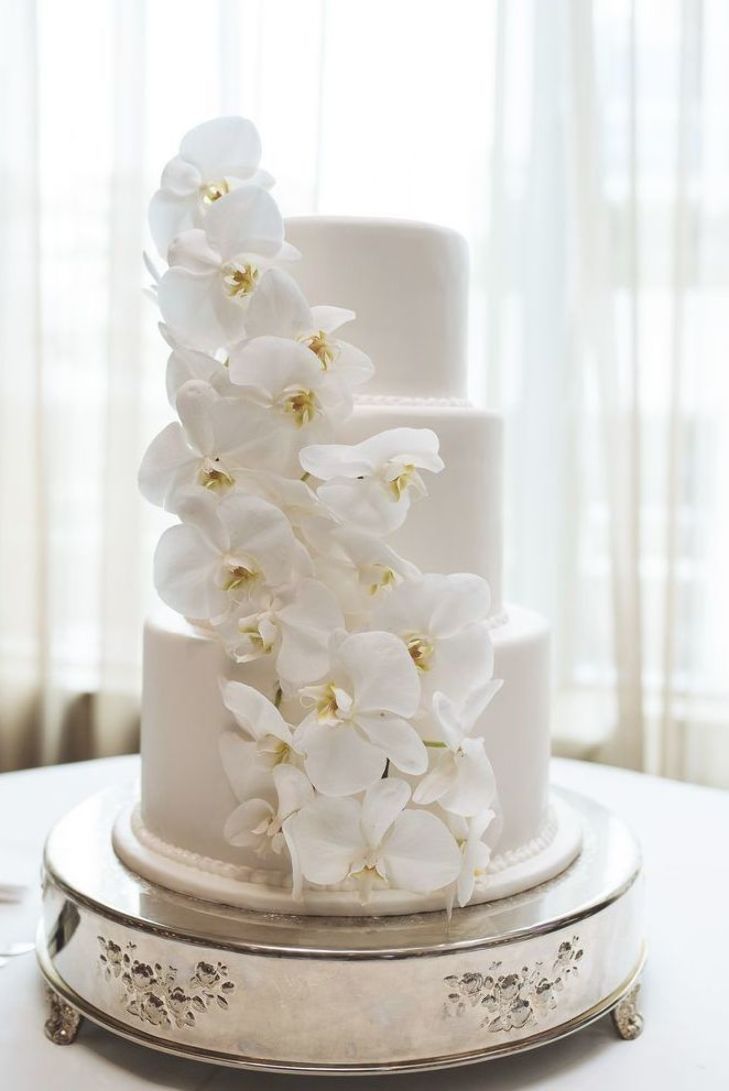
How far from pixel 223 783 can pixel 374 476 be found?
0.32 meters

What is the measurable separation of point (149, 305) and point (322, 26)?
0.57 metres

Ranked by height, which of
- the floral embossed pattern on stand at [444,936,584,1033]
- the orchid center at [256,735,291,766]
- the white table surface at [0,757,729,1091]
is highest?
the orchid center at [256,735,291,766]

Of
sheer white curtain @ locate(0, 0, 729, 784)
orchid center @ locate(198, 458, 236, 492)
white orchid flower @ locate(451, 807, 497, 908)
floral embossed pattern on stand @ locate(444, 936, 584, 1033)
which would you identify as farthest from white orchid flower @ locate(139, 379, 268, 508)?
sheer white curtain @ locate(0, 0, 729, 784)

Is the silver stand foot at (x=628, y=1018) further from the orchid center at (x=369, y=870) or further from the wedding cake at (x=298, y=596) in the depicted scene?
the orchid center at (x=369, y=870)

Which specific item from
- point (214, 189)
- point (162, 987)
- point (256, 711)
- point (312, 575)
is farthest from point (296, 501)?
point (162, 987)

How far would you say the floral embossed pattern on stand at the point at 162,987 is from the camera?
93 centimetres

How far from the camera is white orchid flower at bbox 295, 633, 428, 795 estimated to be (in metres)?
0.87

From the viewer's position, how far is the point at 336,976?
0.90 meters

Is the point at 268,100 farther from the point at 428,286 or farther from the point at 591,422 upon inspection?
the point at 428,286

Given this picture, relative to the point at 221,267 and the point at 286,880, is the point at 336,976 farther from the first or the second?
the point at 221,267

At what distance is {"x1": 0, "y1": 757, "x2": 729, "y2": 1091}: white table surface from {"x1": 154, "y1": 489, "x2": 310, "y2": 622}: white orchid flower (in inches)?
14.6

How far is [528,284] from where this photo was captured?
2076 mm

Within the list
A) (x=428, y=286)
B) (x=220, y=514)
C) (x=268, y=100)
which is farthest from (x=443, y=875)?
(x=268, y=100)

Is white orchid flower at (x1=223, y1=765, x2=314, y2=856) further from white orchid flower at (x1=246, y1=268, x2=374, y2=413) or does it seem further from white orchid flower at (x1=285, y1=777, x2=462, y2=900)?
white orchid flower at (x1=246, y1=268, x2=374, y2=413)
